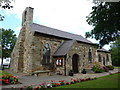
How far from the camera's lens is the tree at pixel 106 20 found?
7.66 m

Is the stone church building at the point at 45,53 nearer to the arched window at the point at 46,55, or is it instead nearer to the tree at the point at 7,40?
the arched window at the point at 46,55

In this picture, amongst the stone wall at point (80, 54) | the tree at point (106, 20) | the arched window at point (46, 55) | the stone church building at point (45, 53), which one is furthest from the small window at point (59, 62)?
the tree at point (106, 20)

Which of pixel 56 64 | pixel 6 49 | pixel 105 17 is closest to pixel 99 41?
pixel 105 17

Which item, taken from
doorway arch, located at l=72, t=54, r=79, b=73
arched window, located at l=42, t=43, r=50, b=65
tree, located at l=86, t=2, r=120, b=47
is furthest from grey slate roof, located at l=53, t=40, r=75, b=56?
tree, located at l=86, t=2, r=120, b=47

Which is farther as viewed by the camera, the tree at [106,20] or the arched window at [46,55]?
the arched window at [46,55]

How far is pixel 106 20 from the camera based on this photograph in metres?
8.23

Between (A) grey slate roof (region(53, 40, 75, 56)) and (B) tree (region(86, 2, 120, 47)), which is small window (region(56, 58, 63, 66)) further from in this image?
(B) tree (region(86, 2, 120, 47))

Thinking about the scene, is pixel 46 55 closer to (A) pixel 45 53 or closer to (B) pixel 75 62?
(A) pixel 45 53

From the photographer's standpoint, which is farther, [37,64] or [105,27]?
[37,64]

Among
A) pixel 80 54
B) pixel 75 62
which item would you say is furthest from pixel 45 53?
pixel 80 54

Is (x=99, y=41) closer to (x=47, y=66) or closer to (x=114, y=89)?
(x=114, y=89)

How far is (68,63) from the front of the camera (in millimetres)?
15688

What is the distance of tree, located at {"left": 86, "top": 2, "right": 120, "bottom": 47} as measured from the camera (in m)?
7.66

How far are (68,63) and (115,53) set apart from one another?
120 feet
